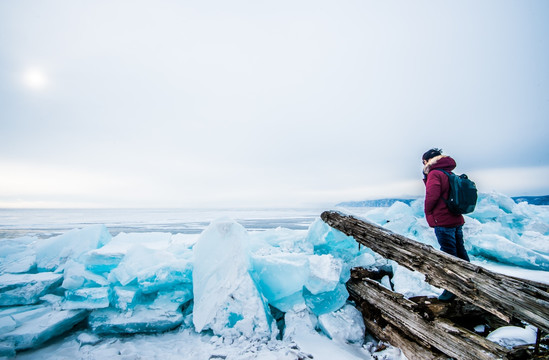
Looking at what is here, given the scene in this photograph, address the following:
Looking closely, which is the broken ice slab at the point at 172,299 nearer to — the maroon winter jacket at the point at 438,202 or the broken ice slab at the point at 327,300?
the broken ice slab at the point at 327,300

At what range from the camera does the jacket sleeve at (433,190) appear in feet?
9.91

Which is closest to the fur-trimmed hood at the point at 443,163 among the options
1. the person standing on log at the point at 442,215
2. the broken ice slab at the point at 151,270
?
the person standing on log at the point at 442,215

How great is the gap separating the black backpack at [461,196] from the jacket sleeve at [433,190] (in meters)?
0.12

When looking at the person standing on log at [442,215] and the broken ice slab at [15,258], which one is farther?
the broken ice slab at [15,258]

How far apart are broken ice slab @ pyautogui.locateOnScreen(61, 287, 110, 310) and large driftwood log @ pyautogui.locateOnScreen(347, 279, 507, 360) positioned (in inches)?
132

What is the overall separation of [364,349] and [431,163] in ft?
7.95

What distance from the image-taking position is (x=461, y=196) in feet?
9.56

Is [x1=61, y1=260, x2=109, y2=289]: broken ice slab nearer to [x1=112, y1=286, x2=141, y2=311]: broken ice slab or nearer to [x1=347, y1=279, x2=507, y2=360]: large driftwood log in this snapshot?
[x1=112, y1=286, x2=141, y2=311]: broken ice slab

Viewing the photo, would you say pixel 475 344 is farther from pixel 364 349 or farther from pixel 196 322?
pixel 196 322

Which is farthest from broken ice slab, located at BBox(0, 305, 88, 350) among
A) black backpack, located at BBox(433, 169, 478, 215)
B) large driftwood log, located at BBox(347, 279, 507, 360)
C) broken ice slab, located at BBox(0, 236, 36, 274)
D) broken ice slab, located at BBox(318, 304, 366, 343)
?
black backpack, located at BBox(433, 169, 478, 215)

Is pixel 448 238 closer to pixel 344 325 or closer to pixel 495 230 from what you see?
pixel 344 325

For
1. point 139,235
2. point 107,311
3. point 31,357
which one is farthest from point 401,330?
point 139,235

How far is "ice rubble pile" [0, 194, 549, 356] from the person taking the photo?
9.71 ft

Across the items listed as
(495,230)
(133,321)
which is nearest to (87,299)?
(133,321)
